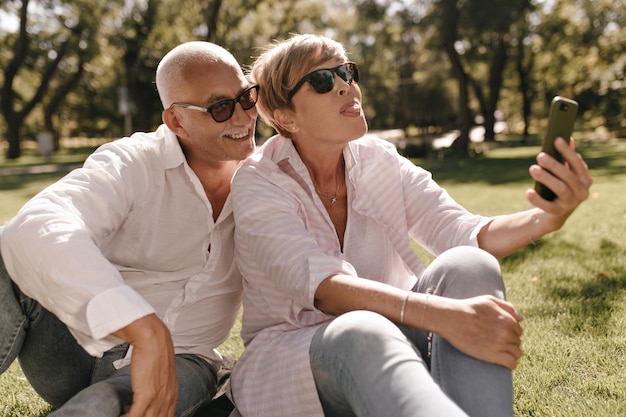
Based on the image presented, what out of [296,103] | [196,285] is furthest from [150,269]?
[296,103]

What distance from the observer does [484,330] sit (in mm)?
1904

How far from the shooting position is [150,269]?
106 inches

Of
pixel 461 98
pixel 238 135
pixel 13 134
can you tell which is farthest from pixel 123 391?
pixel 13 134

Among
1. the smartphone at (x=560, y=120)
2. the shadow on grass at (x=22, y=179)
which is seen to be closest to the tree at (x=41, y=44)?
the shadow on grass at (x=22, y=179)

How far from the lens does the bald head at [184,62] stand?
9.45ft

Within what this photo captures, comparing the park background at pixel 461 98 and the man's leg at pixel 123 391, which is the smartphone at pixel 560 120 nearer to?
the park background at pixel 461 98

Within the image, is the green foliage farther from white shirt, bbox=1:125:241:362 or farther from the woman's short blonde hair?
white shirt, bbox=1:125:241:362

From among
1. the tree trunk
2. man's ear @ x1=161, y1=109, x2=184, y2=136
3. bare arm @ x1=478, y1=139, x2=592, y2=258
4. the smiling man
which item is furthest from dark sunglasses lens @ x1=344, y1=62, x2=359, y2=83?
the tree trunk

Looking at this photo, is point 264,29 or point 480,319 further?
point 264,29

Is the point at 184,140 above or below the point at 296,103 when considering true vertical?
below

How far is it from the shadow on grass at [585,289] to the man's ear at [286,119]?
6.95 feet

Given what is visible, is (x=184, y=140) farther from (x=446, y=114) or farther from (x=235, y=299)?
(x=446, y=114)

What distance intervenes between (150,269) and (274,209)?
2.23 ft

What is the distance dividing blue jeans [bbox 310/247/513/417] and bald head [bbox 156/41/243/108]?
150 centimetres
